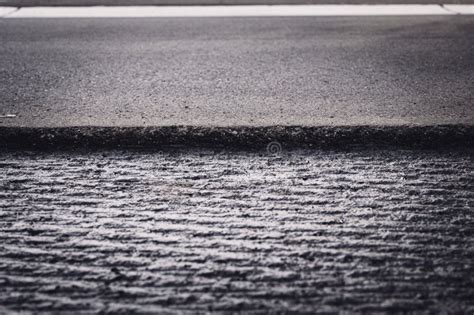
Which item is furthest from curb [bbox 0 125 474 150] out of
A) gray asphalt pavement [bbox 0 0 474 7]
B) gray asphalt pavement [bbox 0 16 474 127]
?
gray asphalt pavement [bbox 0 0 474 7]

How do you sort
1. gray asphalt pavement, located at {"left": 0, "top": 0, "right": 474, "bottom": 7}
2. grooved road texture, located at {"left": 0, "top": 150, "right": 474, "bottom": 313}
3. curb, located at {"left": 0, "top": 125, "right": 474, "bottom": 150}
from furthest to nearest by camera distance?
gray asphalt pavement, located at {"left": 0, "top": 0, "right": 474, "bottom": 7}
curb, located at {"left": 0, "top": 125, "right": 474, "bottom": 150}
grooved road texture, located at {"left": 0, "top": 150, "right": 474, "bottom": 313}

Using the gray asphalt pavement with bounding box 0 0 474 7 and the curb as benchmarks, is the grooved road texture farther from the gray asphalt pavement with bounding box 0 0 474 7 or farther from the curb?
the gray asphalt pavement with bounding box 0 0 474 7

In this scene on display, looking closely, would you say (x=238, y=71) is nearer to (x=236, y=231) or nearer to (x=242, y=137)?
(x=242, y=137)

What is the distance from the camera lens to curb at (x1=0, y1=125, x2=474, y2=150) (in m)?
3.28

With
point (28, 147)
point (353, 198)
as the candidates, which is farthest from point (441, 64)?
point (28, 147)

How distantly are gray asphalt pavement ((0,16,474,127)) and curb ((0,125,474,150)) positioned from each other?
132 mm

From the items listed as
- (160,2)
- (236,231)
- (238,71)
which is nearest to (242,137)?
(236,231)

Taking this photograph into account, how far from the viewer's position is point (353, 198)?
273 cm

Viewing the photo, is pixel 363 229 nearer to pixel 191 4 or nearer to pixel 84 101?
pixel 84 101

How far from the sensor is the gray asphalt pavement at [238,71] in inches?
146

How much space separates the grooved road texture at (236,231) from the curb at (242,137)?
0.43 feet

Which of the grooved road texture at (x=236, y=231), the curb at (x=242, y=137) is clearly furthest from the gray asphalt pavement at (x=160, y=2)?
the grooved road texture at (x=236, y=231)

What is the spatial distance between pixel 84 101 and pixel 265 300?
279 cm

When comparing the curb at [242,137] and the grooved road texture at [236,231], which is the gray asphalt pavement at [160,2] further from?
the grooved road texture at [236,231]
